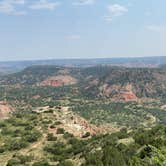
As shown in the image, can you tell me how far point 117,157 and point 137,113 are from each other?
141m

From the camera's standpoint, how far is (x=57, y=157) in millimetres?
55125

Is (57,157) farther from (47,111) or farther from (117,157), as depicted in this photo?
(47,111)

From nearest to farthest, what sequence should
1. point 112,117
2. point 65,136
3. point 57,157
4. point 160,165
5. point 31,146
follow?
point 160,165, point 57,157, point 31,146, point 65,136, point 112,117

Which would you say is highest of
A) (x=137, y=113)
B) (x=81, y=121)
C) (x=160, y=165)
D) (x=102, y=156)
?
(x=160, y=165)

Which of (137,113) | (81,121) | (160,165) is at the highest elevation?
(160,165)

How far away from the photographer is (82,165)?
45406 millimetres

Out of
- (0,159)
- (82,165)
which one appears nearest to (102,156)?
(82,165)

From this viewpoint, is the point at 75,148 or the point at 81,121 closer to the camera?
the point at 75,148

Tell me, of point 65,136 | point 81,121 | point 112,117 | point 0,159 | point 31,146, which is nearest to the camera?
point 0,159

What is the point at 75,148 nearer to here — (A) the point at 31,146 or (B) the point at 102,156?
(A) the point at 31,146

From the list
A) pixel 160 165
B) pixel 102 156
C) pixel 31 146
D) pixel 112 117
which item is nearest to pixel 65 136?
pixel 31 146

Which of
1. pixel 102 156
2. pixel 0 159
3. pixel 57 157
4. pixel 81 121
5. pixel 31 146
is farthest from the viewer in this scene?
pixel 81 121

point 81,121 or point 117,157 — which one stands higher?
point 117,157

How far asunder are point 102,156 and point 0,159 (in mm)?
22161
